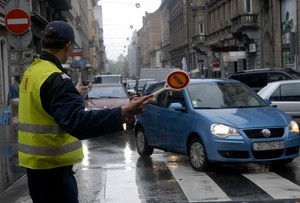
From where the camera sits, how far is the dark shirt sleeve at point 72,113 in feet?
10.00

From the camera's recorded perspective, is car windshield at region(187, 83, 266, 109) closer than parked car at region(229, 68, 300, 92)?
Yes

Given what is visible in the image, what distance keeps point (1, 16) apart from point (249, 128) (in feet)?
53.9

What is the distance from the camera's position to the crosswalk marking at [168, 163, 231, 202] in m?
7.39

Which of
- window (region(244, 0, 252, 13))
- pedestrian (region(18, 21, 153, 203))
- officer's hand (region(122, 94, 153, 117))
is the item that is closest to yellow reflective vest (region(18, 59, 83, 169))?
pedestrian (region(18, 21, 153, 203))

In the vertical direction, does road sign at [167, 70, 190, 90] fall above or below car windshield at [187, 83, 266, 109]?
above

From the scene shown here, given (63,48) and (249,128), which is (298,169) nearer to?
(249,128)

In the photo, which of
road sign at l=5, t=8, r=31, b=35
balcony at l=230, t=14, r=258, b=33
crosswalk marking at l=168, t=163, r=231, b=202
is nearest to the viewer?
crosswalk marking at l=168, t=163, r=231, b=202

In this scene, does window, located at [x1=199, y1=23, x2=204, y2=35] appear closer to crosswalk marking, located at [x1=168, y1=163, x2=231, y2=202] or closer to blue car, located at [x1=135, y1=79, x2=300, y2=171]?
blue car, located at [x1=135, y1=79, x2=300, y2=171]

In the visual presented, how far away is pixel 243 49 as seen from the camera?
4466 centimetres

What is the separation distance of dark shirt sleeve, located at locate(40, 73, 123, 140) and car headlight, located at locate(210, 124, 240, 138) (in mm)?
5956

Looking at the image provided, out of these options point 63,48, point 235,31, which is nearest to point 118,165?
point 63,48

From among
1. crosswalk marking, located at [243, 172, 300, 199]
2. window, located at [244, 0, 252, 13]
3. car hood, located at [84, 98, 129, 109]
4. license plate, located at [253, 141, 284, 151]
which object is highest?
window, located at [244, 0, 252, 13]

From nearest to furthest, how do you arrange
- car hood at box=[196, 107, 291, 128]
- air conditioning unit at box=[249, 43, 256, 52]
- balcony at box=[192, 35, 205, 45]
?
1. car hood at box=[196, 107, 291, 128]
2. air conditioning unit at box=[249, 43, 256, 52]
3. balcony at box=[192, 35, 205, 45]

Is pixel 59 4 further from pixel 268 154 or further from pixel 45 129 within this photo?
pixel 45 129
